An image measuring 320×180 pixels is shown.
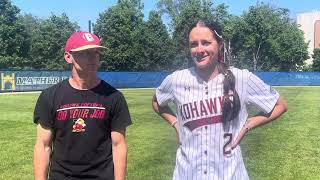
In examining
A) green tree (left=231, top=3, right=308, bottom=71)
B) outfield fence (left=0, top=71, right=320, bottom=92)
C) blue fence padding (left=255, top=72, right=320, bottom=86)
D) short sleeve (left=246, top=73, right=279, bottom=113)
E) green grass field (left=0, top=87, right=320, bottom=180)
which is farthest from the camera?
green tree (left=231, top=3, right=308, bottom=71)

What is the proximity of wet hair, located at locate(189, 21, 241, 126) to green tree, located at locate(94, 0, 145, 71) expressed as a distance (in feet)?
184

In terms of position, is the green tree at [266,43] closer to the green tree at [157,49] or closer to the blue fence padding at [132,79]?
the green tree at [157,49]

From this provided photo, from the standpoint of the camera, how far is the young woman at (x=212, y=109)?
11.3 ft

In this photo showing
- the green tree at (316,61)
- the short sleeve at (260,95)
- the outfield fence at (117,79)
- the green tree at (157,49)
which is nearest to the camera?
the short sleeve at (260,95)

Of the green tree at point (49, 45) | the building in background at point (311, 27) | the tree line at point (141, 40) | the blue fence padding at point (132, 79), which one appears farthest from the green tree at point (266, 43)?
the building in background at point (311, 27)

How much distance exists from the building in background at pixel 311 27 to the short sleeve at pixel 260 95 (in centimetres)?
13277

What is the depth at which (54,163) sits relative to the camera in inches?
152

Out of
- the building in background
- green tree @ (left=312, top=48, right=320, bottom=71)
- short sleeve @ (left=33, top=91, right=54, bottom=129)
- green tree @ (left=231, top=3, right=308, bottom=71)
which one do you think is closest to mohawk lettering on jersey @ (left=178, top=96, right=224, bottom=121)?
short sleeve @ (left=33, top=91, right=54, bottom=129)

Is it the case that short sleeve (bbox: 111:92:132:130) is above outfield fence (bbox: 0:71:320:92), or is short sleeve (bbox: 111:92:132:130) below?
above

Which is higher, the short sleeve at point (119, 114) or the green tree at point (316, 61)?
the short sleeve at point (119, 114)

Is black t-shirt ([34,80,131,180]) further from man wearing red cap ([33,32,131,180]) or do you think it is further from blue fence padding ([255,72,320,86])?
blue fence padding ([255,72,320,86])

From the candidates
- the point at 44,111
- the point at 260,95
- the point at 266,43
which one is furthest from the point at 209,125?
A: the point at 266,43

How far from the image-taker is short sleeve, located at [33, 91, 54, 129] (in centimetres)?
379

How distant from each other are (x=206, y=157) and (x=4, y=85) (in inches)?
1464
